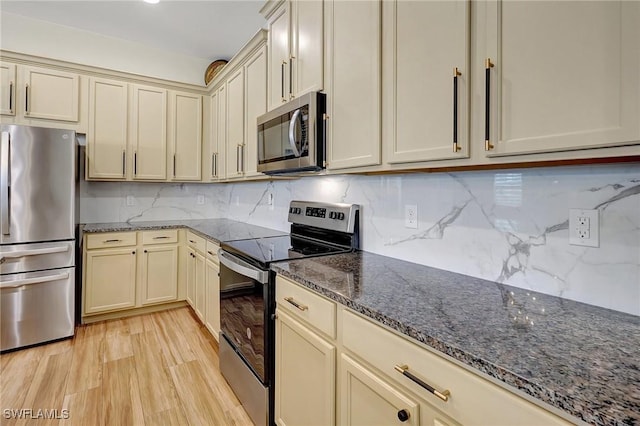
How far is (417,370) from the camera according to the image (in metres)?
0.83

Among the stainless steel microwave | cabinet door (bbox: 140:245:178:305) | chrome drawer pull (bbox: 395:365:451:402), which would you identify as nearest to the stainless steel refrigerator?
cabinet door (bbox: 140:245:178:305)

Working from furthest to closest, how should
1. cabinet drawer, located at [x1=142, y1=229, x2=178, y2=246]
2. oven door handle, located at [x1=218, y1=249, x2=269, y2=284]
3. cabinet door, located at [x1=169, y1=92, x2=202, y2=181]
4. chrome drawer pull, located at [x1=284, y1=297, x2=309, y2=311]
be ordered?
cabinet door, located at [x1=169, y1=92, x2=202, y2=181]
cabinet drawer, located at [x1=142, y1=229, x2=178, y2=246]
oven door handle, located at [x1=218, y1=249, x2=269, y2=284]
chrome drawer pull, located at [x1=284, y1=297, x2=309, y2=311]

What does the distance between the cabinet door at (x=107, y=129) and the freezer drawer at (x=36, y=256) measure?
2.57 ft

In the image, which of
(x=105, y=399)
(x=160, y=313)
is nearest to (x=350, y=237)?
(x=105, y=399)

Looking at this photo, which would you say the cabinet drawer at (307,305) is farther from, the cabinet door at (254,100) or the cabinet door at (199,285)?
the cabinet door at (199,285)

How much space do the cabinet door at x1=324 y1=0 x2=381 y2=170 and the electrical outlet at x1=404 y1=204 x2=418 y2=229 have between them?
1.13ft

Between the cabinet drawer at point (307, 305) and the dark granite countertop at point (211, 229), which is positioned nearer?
the cabinet drawer at point (307, 305)

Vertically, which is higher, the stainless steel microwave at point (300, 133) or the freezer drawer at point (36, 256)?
the stainless steel microwave at point (300, 133)

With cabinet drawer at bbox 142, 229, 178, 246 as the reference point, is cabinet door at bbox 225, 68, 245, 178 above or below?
above

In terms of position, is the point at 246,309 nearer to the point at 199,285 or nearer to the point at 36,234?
the point at 199,285

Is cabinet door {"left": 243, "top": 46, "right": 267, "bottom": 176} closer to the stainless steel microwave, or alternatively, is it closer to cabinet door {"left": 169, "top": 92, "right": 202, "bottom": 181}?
the stainless steel microwave

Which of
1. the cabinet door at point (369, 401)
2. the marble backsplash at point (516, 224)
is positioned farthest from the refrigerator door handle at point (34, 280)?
the cabinet door at point (369, 401)

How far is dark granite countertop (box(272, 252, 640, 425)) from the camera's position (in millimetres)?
573

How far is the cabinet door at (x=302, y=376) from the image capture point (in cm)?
118
